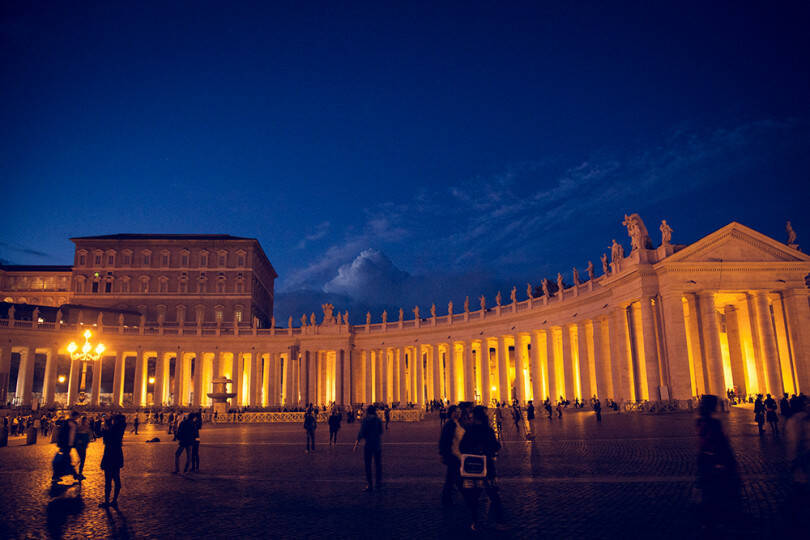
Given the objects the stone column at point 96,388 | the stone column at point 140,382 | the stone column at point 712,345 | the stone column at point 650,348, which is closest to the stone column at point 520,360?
the stone column at point 650,348

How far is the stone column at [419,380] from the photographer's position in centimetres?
6719

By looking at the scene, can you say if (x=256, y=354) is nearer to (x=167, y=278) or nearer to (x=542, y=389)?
(x=167, y=278)

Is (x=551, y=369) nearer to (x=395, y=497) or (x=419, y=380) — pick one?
(x=419, y=380)

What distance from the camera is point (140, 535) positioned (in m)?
9.48

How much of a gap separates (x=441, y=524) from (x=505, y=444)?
47.6 feet

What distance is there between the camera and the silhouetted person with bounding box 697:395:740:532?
26.1 feet

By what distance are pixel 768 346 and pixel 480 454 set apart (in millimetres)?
40870

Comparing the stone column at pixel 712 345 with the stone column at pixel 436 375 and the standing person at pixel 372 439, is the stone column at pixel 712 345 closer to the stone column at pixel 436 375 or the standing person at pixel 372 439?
the standing person at pixel 372 439

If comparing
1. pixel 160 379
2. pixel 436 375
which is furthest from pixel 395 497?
pixel 160 379

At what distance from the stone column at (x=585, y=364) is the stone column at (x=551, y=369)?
2.93 meters

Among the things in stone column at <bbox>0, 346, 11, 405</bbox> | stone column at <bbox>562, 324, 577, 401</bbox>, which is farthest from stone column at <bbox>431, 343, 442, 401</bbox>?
stone column at <bbox>0, 346, 11, 405</bbox>

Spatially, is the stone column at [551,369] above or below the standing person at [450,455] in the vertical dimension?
above

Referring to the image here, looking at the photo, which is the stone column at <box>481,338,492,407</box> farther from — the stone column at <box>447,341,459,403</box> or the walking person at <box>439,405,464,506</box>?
the walking person at <box>439,405,464,506</box>

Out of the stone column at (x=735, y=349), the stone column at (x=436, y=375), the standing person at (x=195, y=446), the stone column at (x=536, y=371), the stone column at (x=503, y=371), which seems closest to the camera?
the standing person at (x=195, y=446)
